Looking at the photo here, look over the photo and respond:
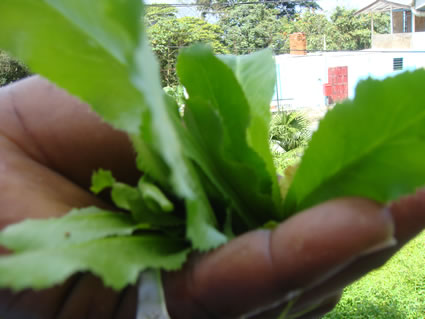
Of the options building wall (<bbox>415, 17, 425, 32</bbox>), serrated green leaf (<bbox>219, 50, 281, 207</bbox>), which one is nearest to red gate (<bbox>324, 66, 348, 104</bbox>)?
building wall (<bbox>415, 17, 425, 32</bbox>)

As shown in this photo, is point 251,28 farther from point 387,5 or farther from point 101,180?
point 101,180

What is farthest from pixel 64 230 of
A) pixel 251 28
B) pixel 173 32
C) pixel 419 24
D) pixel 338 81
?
pixel 419 24

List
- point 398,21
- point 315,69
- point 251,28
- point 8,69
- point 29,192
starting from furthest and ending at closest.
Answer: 1. point 251,28
2. point 398,21
3. point 8,69
4. point 315,69
5. point 29,192

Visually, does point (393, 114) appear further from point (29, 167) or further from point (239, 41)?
point (239, 41)

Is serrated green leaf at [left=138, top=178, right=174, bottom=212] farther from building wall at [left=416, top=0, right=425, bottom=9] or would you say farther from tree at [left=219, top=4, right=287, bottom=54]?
tree at [left=219, top=4, right=287, bottom=54]

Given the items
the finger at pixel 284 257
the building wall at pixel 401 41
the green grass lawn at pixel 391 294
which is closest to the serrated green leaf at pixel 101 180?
the finger at pixel 284 257

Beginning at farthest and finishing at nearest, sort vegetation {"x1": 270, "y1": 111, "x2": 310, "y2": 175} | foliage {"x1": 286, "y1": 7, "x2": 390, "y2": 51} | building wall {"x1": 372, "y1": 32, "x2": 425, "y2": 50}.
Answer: foliage {"x1": 286, "y1": 7, "x2": 390, "y2": 51}, building wall {"x1": 372, "y1": 32, "x2": 425, "y2": 50}, vegetation {"x1": 270, "y1": 111, "x2": 310, "y2": 175}

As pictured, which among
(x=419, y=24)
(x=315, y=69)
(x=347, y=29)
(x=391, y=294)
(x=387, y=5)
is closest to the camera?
(x=391, y=294)
